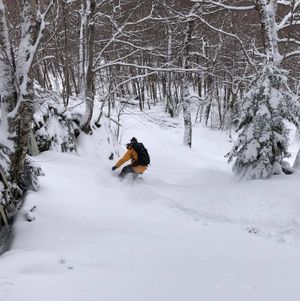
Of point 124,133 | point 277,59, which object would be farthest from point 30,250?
point 124,133

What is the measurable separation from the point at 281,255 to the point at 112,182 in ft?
15.5

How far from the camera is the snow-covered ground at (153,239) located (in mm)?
4395

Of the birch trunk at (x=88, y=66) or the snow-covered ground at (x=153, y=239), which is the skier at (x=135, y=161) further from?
the birch trunk at (x=88, y=66)

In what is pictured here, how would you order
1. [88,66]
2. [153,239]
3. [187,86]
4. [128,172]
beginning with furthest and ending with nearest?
[187,86] < [88,66] < [128,172] < [153,239]

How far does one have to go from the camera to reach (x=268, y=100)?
888 cm

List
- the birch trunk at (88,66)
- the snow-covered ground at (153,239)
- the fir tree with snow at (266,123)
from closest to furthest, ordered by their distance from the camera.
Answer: the snow-covered ground at (153,239) → the fir tree with snow at (266,123) → the birch trunk at (88,66)

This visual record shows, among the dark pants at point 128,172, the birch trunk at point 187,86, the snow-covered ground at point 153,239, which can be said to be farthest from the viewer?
the birch trunk at point 187,86

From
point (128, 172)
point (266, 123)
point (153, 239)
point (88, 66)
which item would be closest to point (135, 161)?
point (128, 172)

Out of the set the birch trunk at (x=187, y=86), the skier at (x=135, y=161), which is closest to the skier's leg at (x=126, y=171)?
the skier at (x=135, y=161)

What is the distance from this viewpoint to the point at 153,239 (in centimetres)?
616

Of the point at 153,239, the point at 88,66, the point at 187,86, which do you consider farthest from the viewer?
the point at 187,86

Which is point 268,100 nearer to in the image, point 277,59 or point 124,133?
point 277,59

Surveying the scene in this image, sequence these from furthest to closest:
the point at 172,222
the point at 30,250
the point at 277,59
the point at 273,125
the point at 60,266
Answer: the point at 277,59 < the point at 273,125 < the point at 172,222 < the point at 30,250 < the point at 60,266

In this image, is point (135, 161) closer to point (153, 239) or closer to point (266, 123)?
point (266, 123)
